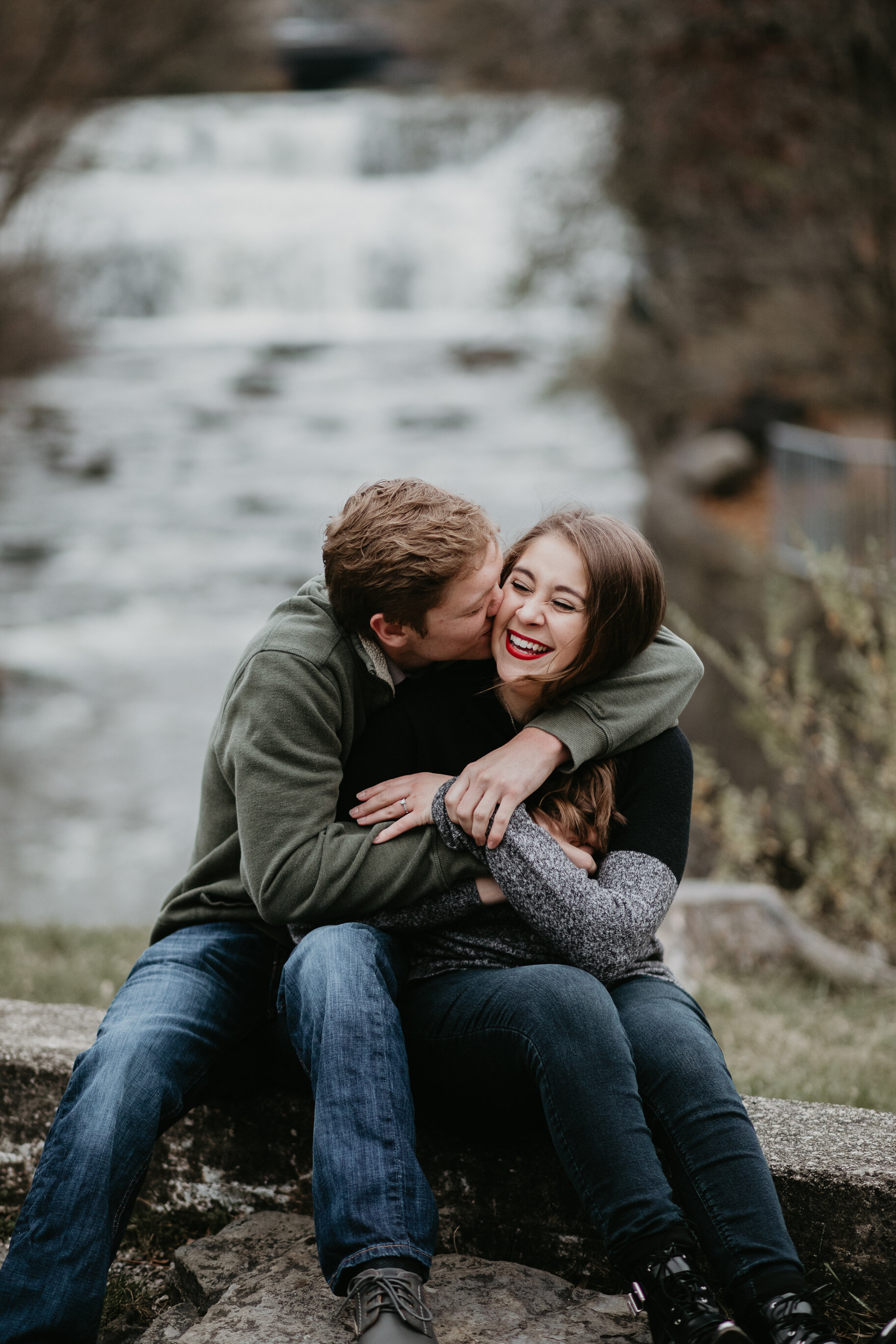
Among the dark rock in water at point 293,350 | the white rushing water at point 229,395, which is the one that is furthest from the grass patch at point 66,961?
the dark rock in water at point 293,350

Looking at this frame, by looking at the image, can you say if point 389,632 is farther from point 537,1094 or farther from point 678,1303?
point 678,1303

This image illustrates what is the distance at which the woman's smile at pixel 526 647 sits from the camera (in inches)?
88.8

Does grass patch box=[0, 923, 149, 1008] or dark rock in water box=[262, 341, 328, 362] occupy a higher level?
grass patch box=[0, 923, 149, 1008]

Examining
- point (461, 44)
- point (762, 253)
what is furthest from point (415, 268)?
point (762, 253)

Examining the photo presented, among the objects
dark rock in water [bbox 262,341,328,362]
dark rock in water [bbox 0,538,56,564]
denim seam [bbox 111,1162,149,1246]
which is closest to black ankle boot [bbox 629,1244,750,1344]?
denim seam [bbox 111,1162,149,1246]

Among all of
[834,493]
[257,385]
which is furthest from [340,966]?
[257,385]

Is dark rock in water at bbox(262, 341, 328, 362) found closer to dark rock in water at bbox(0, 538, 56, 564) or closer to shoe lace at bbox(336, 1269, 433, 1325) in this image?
dark rock in water at bbox(0, 538, 56, 564)

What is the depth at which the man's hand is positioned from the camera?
2094mm

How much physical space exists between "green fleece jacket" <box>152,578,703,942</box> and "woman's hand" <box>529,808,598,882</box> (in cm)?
14

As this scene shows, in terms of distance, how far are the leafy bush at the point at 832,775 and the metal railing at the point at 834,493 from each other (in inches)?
85.7

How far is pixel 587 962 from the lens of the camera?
6.91 ft

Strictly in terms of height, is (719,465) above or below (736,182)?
below

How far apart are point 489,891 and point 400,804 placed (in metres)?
0.22

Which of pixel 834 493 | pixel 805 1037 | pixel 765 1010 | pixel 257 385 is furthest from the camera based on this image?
pixel 257 385
